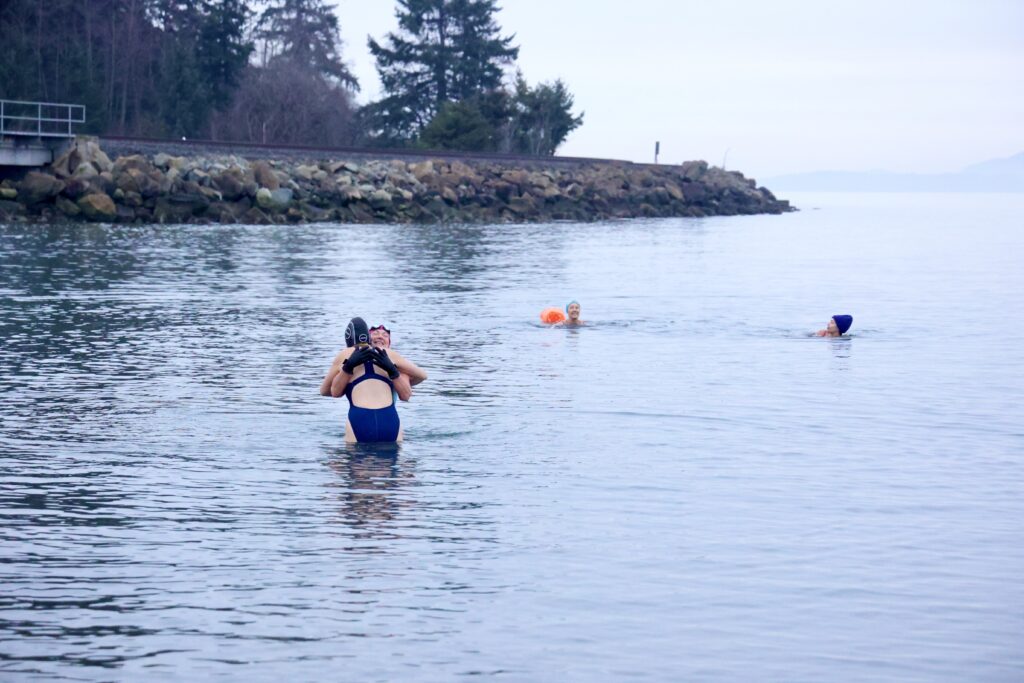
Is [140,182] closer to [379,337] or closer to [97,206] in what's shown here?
[97,206]

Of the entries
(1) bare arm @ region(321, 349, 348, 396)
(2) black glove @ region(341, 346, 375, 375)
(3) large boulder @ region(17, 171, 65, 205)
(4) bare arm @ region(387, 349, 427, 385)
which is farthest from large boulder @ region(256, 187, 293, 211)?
(2) black glove @ region(341, 346, 375, 375)

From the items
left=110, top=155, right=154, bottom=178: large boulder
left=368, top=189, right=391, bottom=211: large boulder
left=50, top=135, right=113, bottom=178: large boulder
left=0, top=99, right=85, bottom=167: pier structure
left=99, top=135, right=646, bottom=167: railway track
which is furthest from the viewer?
left=368, top=189, right=391, bottom=211: large boulder

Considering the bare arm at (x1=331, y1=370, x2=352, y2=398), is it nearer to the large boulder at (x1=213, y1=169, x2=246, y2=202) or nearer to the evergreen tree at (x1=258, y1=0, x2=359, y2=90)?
the large boulder at (x1=213, y1=169, x2=246, y2=202)

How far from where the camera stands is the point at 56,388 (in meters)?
15.9

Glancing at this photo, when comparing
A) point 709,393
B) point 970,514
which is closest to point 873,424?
point 709,393

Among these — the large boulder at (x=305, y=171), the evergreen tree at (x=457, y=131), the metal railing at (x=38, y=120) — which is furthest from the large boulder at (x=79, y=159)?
the evergreen tree at (x=457, y=131)

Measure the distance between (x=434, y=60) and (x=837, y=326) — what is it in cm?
7242

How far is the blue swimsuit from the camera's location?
12758 millimetres

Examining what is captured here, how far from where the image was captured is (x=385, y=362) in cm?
1236

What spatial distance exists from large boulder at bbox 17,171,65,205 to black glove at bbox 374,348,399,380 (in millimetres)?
39267

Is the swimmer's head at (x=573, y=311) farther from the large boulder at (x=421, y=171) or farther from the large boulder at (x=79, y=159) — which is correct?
the large boulder at (x=421, y=171)

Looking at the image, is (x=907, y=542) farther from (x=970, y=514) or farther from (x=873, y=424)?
(x=873, y=424)

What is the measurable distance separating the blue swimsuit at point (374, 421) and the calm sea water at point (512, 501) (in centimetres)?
33

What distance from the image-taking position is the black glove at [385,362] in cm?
1230
